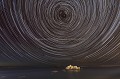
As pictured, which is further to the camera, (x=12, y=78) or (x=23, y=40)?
(x=23, y=40)

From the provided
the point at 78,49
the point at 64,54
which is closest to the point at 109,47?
the point at 78,49

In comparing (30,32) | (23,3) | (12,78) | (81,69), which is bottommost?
(12,78)

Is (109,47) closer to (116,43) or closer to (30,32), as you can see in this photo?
(116,43)

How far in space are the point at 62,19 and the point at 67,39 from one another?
416 mm

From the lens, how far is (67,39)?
15.5 feet

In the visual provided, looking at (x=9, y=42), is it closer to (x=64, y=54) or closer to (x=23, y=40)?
(x=23, y=40)

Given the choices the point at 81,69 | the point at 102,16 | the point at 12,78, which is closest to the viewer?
the point at 12,78

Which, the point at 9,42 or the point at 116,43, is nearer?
the point at 116,43

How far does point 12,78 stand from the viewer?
146 inches

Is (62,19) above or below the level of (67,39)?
above

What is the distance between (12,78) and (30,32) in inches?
54.0

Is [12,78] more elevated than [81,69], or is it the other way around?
[81,69]

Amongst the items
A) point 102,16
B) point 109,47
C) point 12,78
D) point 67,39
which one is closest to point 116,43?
point 109,47

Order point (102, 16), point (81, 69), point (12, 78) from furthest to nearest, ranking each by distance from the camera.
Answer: point (81, 69) < point (102, 16) < point (12, 78)
